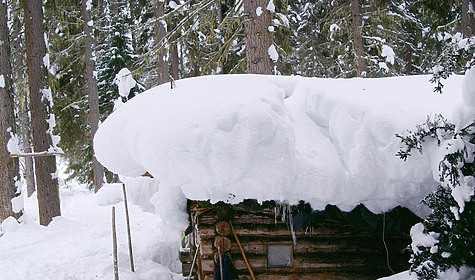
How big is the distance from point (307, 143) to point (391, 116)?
1.01 m

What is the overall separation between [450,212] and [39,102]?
9401 millimetres

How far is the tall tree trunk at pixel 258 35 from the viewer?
7.77m

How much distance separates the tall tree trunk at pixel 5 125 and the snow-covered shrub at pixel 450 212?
997 centimetres

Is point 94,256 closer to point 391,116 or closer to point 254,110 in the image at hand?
point 254,110

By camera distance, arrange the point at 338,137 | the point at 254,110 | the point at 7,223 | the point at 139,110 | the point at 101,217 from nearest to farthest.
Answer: the point at 254,110 → the point at 338,137 → the point at 139,110 → the point at 7,223 → the point at 101,217

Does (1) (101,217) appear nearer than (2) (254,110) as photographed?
No

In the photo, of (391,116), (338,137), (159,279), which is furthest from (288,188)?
(159,279)

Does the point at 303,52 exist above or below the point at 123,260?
above

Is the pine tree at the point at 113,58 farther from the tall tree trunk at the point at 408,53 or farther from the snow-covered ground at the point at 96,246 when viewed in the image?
the tall tree trunk at the point at 408,53

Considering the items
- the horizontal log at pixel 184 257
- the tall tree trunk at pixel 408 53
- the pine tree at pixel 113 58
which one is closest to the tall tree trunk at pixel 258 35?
the horizontal log at pixel 184 257

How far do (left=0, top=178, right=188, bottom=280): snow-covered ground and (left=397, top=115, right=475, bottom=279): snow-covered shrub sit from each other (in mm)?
3182

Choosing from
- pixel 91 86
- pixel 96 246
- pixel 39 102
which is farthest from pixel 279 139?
pixel 91 86

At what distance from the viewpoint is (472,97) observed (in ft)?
9.80

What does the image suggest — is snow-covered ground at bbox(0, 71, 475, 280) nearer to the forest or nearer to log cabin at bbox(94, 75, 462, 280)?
log cabin at bbox(94, 75, 462, 280)
